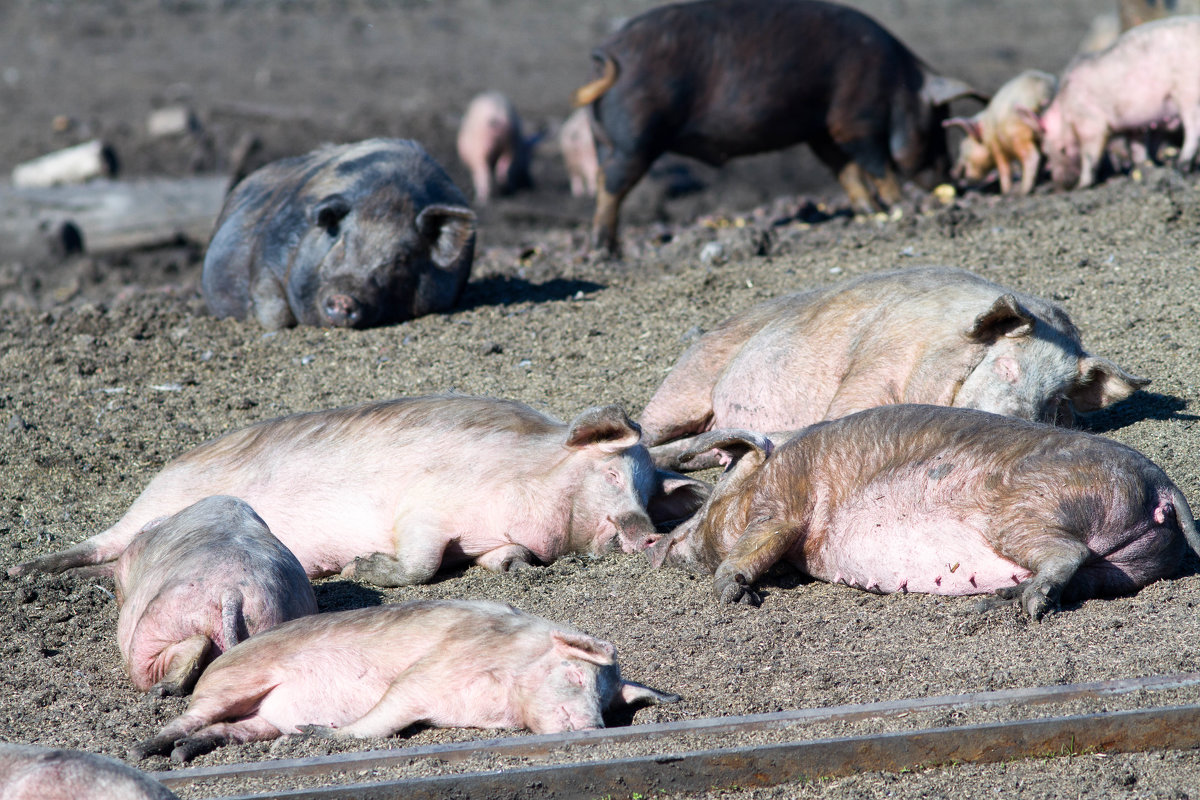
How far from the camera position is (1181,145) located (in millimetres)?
9852

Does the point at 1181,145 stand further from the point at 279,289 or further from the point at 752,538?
the point at 752,538

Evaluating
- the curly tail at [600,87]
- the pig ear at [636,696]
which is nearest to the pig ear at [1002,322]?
the pig ear at [636,696]

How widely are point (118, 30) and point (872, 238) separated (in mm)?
19260

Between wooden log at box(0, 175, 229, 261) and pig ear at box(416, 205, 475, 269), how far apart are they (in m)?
4.34

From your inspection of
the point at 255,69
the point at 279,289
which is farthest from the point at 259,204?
the point at 255,69

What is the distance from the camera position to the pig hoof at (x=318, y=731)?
3.40 metres

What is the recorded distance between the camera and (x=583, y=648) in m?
3.28

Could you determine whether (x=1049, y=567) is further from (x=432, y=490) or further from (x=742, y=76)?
(x=742, y=76)

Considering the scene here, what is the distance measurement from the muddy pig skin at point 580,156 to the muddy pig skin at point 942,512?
10747mm

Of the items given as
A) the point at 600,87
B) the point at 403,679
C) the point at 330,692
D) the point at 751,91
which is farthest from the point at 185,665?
the point at 751,91

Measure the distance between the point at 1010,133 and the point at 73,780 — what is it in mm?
9040

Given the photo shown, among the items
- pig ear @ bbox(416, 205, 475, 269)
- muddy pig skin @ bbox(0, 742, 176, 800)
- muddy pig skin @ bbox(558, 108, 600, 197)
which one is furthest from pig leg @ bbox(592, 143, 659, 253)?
muddy pig skin @ bbox(0, 742, 176, 800)

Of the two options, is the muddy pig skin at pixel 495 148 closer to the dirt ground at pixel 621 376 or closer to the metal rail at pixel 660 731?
the dirt ground at pixel 621 376

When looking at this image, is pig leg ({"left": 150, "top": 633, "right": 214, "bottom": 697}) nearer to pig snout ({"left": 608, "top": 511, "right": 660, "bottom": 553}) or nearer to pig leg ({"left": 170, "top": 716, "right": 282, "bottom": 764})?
pig leg ({"left": 170, "top": 716, "right": 282, "bottom": 764})
